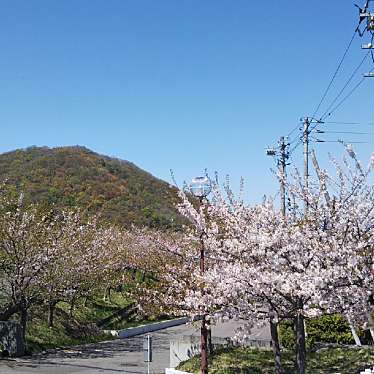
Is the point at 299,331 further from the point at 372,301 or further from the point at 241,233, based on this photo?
the point at 241,233

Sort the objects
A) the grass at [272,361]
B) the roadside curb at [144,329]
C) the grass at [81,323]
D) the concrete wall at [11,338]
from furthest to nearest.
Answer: the roadside curb at [144,329] < the grass at [81,323] < the concrete wall at [11,338] < the grass at [272,361]

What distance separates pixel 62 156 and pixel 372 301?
63792mm

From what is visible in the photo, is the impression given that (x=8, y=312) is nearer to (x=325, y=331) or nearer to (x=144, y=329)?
(x=144, y=329)

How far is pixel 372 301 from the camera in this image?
9.98 m

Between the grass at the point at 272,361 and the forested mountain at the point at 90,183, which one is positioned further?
the forested mountain at the point at 90,183

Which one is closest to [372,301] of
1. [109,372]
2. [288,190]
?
[288,190]

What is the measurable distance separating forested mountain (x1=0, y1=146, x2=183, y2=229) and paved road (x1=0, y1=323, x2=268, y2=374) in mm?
23663

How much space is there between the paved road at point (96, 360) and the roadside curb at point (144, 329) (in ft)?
3.58

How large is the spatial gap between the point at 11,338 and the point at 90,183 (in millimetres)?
42110

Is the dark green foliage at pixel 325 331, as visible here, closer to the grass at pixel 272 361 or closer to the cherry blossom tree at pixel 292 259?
the grass at pixel 272 361

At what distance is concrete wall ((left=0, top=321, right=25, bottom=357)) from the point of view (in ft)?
64.3

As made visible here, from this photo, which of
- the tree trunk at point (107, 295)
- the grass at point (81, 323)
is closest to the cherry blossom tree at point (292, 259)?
the grass at point (81, 323)

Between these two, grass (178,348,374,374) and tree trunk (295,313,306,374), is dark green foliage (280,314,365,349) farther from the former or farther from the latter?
tree trunk (295,313,306,374)

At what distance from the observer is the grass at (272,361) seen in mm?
13267
